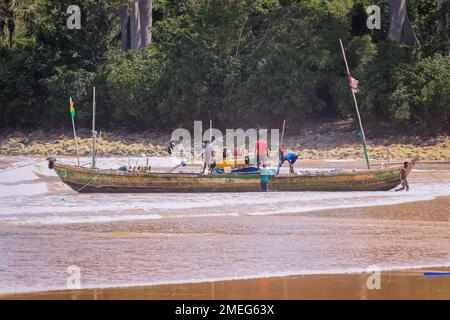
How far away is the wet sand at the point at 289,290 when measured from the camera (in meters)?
16.0

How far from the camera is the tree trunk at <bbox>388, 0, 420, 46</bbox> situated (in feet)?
143

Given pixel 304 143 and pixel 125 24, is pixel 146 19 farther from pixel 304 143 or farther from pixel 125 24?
pixel 304 143

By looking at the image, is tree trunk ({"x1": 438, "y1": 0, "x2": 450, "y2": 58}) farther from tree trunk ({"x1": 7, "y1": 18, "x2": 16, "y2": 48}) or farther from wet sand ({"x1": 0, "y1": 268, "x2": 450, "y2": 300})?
wet sand ({"x1": 0, "y1": 268, "x2": 450, "y2": 300})

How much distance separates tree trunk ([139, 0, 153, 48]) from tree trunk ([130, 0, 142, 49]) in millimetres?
255

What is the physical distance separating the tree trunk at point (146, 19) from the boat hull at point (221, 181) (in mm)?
20854

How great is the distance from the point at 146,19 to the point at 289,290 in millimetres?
35425

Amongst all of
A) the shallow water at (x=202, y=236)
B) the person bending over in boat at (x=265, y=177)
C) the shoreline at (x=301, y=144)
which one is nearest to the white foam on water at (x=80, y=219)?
the shallow water at (x=202, y=236)

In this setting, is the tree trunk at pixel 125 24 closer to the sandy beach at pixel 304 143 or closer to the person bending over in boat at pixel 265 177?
the sandy beach at pixel 304 143

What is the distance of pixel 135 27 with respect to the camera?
50969mm

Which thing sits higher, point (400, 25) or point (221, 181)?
point (400, 25)

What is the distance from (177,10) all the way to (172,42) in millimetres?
3019

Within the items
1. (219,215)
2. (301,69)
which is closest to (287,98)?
(301,69)

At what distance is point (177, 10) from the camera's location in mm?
51688

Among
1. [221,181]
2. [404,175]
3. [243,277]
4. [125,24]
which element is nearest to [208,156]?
[221,181]
